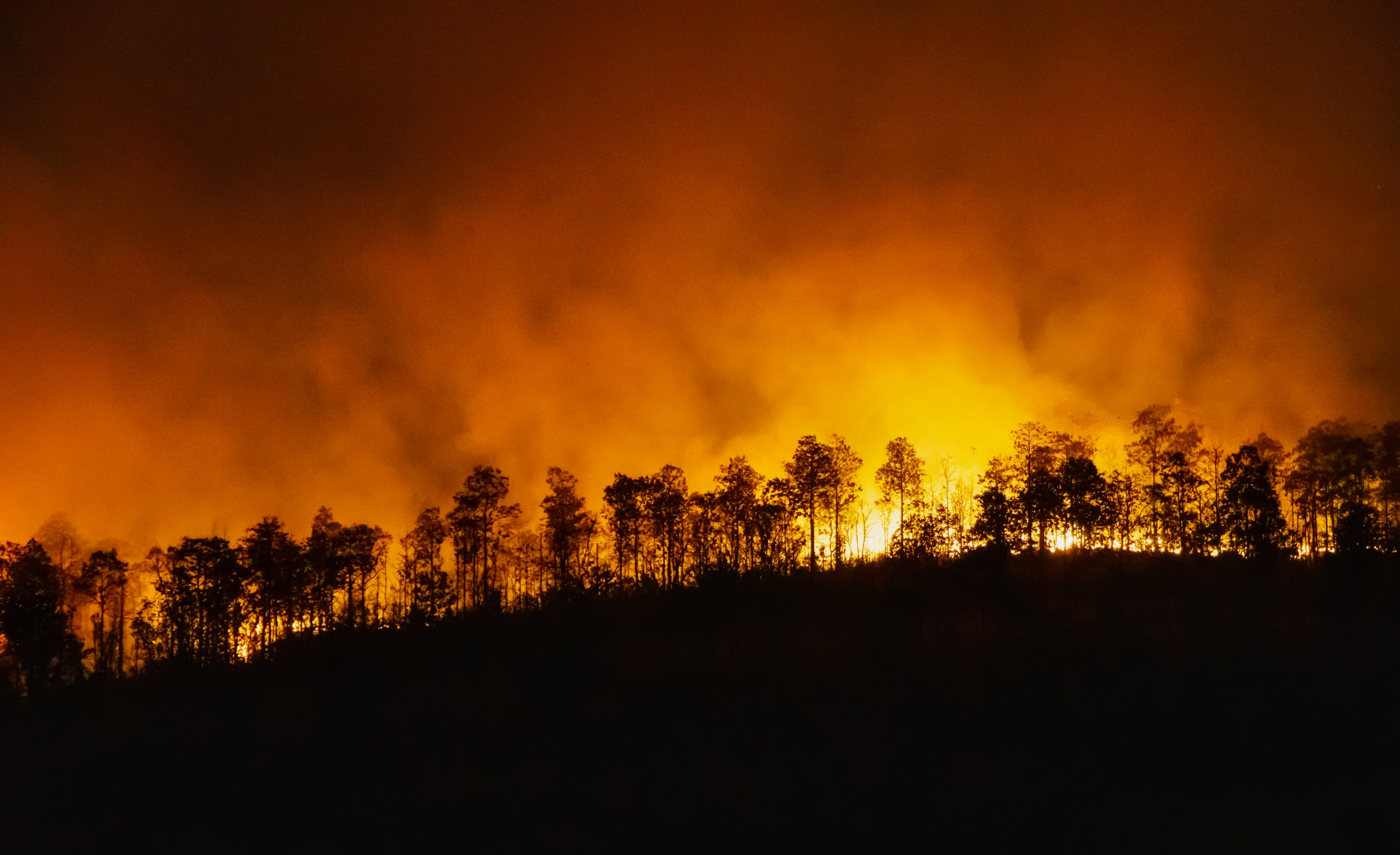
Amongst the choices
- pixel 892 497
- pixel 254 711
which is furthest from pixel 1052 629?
pixel 892 497

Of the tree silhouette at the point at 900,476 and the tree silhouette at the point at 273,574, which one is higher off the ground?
the tree silhouette at the point at 900,476

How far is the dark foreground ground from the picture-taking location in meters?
15.6

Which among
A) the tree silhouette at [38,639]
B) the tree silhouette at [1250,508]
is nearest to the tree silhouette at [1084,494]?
the tree silhouette at [1250,508]

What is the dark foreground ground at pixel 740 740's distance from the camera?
615 inches

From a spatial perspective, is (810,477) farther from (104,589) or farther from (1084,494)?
(104,589)

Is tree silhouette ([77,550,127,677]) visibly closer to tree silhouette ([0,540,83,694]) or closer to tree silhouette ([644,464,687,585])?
tree silhouette ([0,540,83,694])

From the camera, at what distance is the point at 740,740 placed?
17.5 meters

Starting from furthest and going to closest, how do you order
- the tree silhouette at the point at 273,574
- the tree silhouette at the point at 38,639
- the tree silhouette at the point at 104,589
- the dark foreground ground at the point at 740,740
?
the tree silhouette at the point at 104,589 < the tree silhouette at the point at 273,574 < the tree silhouette at the point at 38,639 < the dark foreground ground at the point at 740,740

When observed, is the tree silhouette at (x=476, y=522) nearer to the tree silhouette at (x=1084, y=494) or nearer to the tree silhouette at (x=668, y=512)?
the tree silhouette at (x=668, y=512)

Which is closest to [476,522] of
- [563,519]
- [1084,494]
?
[563,519]

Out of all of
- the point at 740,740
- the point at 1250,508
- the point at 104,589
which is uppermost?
the point at 1250,508

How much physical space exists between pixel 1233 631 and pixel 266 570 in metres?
35.0

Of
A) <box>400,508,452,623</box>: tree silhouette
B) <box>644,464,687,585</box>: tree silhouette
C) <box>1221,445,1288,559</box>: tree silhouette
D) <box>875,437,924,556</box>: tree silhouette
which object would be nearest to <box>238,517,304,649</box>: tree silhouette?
<box>400,508,452,623</box>: tree silhouette

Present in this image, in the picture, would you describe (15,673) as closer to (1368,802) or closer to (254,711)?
(254,711)
